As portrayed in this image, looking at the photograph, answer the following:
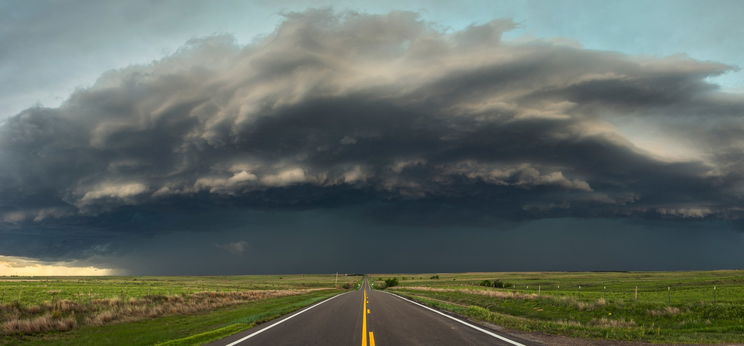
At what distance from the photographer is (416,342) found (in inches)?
476

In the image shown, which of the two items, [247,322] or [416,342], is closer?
[416,342]

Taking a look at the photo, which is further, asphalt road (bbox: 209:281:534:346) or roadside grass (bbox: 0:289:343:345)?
roadside grass (bbox: 0:289:343:345)

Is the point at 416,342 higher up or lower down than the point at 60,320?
higher up

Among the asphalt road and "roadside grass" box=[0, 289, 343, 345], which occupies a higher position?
the asphalt road

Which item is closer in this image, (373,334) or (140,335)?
(373,334)

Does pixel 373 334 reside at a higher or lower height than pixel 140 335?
higher

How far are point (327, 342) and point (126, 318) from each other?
1510 cm

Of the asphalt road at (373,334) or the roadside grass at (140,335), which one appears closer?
the asphalt road at (373,334)

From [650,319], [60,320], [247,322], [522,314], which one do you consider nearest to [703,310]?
[650,319]

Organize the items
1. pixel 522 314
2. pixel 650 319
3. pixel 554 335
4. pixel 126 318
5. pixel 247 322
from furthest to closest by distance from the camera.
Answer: pixel 522 314 → pixel 126 318 → pixel 650 319 → pixel 247 322 → pixel 554 335

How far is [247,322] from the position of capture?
Answer: 18328 millimetres

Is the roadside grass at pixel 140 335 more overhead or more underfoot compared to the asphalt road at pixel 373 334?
more underfoot

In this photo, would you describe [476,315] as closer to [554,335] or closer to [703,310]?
[554,335]

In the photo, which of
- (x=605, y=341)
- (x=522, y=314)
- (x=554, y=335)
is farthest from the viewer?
(x=522, y=314)
